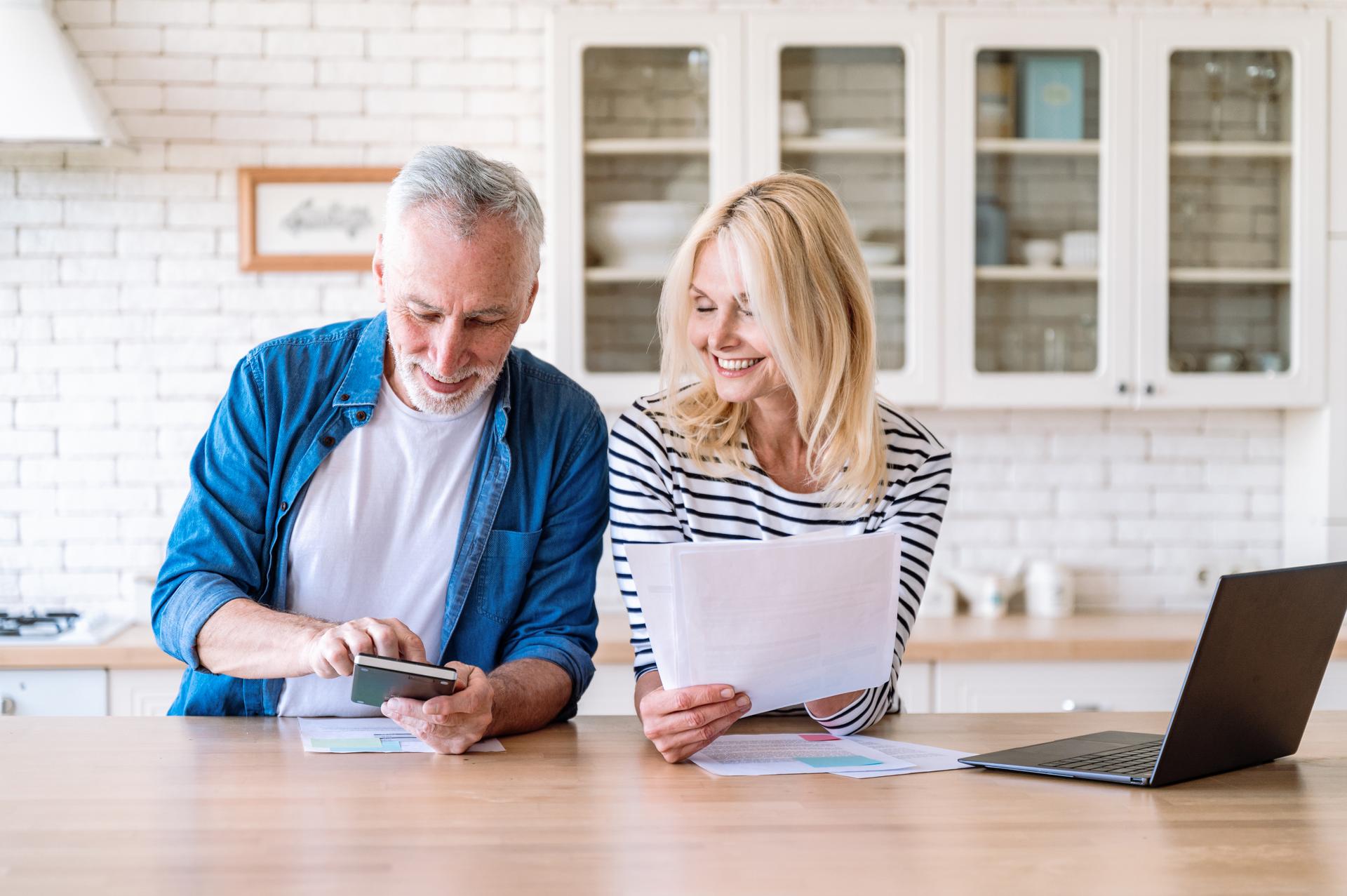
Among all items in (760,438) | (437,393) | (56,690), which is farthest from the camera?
(56,690)

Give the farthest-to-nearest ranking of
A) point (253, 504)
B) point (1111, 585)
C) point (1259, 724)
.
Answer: point (1111, 585), point (253, 504), point (1259, 724)

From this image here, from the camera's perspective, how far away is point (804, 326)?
1.81 m

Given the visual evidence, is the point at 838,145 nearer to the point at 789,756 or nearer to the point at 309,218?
the point at 309,218

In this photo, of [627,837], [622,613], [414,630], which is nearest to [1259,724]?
[627,837]

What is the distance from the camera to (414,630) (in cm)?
184

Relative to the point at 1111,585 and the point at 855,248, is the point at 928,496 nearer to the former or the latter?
the point at 855,248

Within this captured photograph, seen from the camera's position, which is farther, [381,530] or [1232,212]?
[1232,212]

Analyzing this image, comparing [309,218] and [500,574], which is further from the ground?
[309,218]

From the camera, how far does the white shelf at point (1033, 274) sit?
3.33 meters

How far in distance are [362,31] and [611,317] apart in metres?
1.06

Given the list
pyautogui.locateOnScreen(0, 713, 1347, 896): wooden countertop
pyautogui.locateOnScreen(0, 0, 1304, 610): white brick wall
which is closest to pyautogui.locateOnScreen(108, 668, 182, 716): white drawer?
pyautogui.locateOnScreen(0, 0, 1304, 610): white brick wall

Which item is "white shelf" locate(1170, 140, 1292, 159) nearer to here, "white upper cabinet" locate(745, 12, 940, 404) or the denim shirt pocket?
"white upper cabinet" locate(745, 12, 940, 404)

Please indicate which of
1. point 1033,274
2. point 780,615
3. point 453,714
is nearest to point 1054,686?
point 1033,274

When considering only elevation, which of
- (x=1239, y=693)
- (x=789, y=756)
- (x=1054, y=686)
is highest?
(x=1239, y=693)
